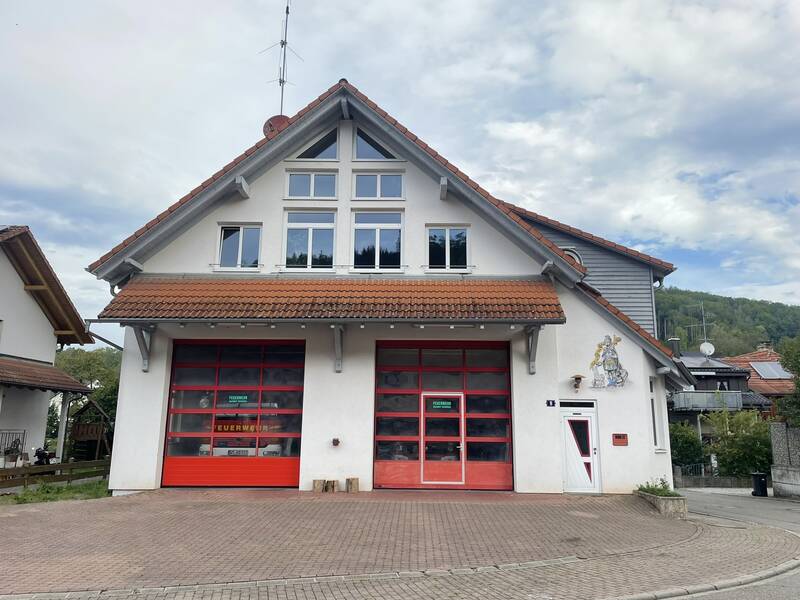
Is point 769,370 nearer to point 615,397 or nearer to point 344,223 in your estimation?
point 615,397

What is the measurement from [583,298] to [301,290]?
7015mm

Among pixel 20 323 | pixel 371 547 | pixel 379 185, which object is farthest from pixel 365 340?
pixel 20 323

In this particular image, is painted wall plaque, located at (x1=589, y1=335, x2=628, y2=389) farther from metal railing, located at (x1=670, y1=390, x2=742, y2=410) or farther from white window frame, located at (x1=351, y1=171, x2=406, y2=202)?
metal railing, located at (x1=670, y1=390, x2=742, y2=410)

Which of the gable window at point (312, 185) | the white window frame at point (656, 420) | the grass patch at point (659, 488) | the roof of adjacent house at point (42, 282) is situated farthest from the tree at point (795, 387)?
the roof of adjacent house at point (42, 282)

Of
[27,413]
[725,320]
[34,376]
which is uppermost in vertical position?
[725,320]

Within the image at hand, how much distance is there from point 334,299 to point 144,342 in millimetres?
4722

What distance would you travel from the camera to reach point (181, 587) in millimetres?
6746

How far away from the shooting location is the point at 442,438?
14188 millimetres

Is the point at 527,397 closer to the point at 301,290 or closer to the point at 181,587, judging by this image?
the point at 301,290

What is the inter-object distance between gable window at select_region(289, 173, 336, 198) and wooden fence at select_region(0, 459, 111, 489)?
422 inches

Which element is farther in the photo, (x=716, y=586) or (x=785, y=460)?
(x=785, y=460)

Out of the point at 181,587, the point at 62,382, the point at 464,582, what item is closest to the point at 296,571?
the point at 181,587

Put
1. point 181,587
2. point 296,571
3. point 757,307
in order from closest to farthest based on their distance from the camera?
point 181,587 → point 296,571 → point 757,307

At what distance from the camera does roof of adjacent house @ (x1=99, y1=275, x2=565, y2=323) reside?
1306 centimetres
